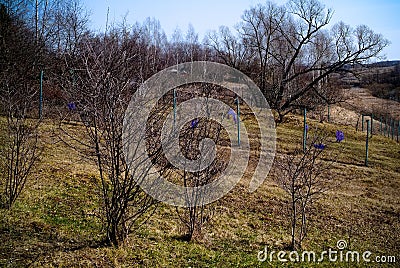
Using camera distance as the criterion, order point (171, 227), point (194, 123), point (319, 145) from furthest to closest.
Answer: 1. point (319, 145)
2. point (171, 227)
3. point (194, 123)

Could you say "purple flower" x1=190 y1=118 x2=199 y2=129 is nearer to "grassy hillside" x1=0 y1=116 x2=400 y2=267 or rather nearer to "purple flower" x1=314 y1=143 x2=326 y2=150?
"grassy hillside" x1=0 y1=116 x2=400 y2=267

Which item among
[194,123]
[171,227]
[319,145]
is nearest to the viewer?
[194,123]

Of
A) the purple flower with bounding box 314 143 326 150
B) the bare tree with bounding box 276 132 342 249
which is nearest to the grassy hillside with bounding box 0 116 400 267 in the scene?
the bare tree with bounding box 276 132 342 249

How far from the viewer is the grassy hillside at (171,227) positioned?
344 centimetres

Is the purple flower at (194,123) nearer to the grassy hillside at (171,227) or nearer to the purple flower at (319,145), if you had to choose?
the grassy hillside at (171,227)

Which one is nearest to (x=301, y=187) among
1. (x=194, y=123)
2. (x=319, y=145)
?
(x=319, y=145)

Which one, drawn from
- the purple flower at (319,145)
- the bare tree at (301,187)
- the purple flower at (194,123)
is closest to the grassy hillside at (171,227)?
the bare tree at (301,187)

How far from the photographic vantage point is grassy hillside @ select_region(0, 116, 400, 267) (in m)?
3.44

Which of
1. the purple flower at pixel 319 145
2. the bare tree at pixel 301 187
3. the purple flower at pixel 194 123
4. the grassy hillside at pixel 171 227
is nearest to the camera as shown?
the grassy hillside at pixel 171 227

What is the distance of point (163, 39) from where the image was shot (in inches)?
1484

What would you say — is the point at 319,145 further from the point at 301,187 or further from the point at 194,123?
the point at 194,123

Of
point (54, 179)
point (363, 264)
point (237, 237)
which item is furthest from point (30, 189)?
point (363, 264)

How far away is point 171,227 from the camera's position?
4.65 metres

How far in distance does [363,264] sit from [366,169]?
7.42 m
